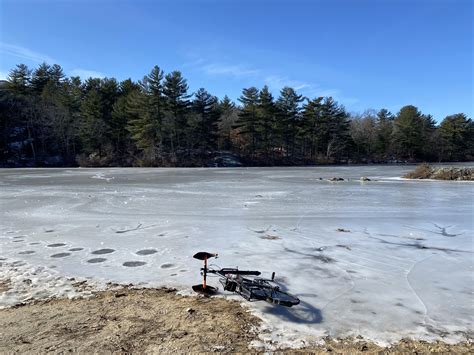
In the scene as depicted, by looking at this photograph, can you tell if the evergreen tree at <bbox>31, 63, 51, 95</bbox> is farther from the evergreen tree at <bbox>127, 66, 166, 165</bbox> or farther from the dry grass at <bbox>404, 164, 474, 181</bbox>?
the dry grass at <bbox>404, 164, 474, 181</bbox>

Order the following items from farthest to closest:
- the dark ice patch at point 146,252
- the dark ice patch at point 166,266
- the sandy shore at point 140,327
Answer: the dark ice patch at point 146,252 → the dark ice patch at point 166,266 → the sandy shore at point 140,327

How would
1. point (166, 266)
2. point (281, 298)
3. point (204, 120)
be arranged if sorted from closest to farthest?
point (281, 298)
point (166, 266)
point (204, 120)

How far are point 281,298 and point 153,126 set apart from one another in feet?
136

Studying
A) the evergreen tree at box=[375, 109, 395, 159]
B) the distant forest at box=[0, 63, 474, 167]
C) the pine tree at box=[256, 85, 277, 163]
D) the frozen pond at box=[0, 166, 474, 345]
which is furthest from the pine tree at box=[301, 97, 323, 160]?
the frozen pond at box=[0, 166, 474, 345]

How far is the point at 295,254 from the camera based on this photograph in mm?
5430

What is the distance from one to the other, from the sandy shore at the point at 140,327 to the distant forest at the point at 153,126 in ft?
133

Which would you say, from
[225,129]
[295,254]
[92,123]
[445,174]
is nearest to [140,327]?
[295,254]

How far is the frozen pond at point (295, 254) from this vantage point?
3381 mm

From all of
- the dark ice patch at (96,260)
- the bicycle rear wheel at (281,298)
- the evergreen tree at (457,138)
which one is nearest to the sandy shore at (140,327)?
the bicycle rear wheel at (281,298)

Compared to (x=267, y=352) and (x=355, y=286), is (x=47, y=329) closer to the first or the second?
(x=267, y=352)

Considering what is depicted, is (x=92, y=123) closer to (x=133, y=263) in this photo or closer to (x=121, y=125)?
(x=121, y=125)

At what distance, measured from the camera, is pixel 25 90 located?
4869cm

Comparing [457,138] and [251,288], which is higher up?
[457,138]

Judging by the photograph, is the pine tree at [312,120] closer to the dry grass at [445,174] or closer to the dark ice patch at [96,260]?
the dry grass at [445,174]
